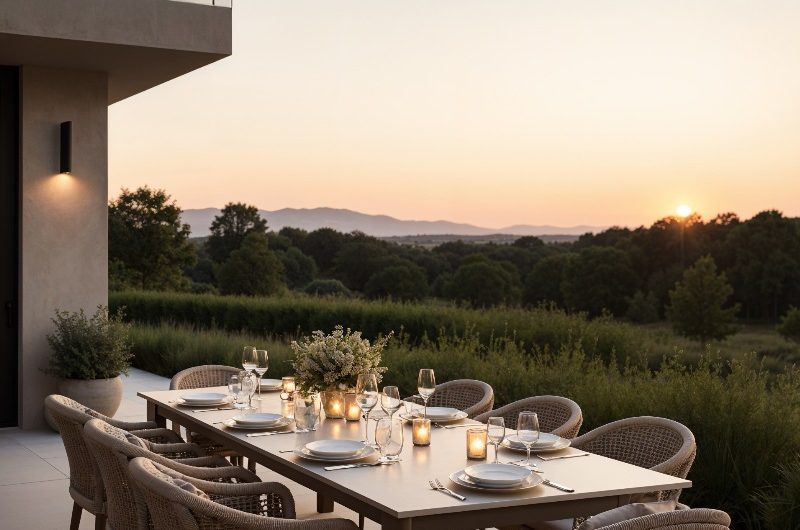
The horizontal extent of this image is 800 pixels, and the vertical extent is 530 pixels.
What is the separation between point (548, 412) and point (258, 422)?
1.55 metres

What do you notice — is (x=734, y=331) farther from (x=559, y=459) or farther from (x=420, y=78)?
(x=559, y=459)

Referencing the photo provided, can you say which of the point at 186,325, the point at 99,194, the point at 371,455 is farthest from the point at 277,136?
the point at 371,455

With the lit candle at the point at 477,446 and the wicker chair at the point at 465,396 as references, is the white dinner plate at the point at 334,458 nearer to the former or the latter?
the lit candle at the point at 477,446

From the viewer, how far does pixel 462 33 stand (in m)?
17.2

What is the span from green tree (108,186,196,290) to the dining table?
35244 mm

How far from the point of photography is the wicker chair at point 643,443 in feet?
12.8

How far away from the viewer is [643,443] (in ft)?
14.1

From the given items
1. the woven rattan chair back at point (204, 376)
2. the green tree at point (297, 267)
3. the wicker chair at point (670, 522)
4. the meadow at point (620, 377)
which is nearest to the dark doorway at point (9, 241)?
the woven rattan chair back at point (204, 376)

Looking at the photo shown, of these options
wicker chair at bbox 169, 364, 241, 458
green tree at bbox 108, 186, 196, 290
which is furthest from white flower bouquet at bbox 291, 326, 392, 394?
green tree at bbox 108, 186, 196, 290

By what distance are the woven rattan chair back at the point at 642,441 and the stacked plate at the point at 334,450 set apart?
45.7 inches

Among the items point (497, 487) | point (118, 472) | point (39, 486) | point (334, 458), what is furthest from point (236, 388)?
point (39, 486)

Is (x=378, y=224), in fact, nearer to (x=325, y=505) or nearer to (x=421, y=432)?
(x=325, y=505)

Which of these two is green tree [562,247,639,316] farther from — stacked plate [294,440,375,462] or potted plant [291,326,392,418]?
stacked plate [294,440,375,462]

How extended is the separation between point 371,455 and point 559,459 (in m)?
0.73
